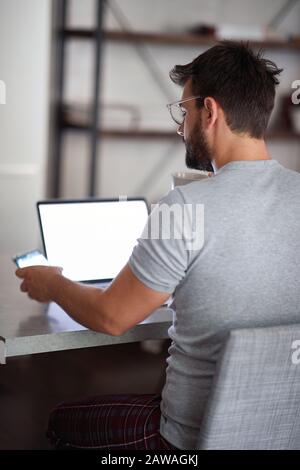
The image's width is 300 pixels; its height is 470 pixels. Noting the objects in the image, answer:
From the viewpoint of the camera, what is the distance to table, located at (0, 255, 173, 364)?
4.87ft

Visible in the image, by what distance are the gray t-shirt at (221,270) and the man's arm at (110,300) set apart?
25 millimetres

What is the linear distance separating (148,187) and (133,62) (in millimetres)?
820

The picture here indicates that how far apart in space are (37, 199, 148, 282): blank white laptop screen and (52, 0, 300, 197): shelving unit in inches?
83.9

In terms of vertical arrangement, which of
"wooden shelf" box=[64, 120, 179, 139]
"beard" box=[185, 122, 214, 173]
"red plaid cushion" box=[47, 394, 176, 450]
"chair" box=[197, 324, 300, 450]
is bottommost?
"red plaid cushion" box=[47, 394, 176, 450]

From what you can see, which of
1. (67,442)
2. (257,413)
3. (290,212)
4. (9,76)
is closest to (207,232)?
(290,212)

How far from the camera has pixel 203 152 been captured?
4.79 feet

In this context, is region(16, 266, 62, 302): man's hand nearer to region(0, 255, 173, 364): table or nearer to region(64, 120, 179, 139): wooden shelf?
region(0, 255, 173, 364): table

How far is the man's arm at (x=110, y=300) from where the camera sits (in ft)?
4.25

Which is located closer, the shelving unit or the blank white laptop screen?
the blank white laptop screen

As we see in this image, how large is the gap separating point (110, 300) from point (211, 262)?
197mm

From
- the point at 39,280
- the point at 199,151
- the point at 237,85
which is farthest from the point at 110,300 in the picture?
the point at 237,85

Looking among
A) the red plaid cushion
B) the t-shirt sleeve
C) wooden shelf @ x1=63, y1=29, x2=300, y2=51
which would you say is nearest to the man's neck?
the t-shirt sleeve

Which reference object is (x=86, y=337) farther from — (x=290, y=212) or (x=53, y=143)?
(x=53, y=143)

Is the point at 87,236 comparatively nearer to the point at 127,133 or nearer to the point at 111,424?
the point at 111,424
